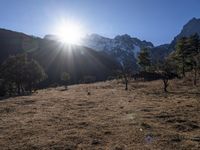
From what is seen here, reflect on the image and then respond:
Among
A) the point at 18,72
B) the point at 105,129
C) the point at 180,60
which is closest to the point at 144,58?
the point at 180,60

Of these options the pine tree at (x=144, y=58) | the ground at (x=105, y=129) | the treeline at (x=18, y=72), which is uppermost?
the pine tree at (x=144, y=58)

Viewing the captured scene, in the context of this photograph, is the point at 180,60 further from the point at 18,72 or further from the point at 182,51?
the point at 18,72

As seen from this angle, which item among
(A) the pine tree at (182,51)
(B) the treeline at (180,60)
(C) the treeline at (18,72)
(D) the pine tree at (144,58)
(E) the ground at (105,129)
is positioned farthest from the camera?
(D) the pine tree at (144,58)

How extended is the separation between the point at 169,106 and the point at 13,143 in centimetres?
2258

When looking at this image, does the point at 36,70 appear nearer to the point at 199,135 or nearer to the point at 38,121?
the point at 38,121

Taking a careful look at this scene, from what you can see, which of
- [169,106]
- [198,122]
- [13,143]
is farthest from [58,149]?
[169,106]

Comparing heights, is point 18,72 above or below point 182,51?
below

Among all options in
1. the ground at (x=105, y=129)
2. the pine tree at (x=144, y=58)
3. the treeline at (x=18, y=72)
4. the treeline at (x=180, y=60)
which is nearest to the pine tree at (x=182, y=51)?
the treeline at (x=180, y=60)

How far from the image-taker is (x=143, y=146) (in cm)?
2277

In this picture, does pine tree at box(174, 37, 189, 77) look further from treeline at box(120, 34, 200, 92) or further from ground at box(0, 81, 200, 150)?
ground at box(0, 81, 200, 150)

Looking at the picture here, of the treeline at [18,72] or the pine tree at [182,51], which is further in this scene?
the pine tree at [182,51]

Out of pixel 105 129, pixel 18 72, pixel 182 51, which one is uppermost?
pixel 182 51

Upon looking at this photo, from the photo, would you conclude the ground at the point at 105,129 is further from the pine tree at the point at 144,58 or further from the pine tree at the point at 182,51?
the pine tree at the point at 144,58

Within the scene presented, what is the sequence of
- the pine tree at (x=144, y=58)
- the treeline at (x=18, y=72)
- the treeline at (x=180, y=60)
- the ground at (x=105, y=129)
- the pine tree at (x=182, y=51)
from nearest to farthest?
the ground at (x=105, y=129), the treeline at (x=18, y=72), the treeline at (x=180, y=60), the pine tree at (x=182, y=51), the pine tree at (x=144, y=58)
